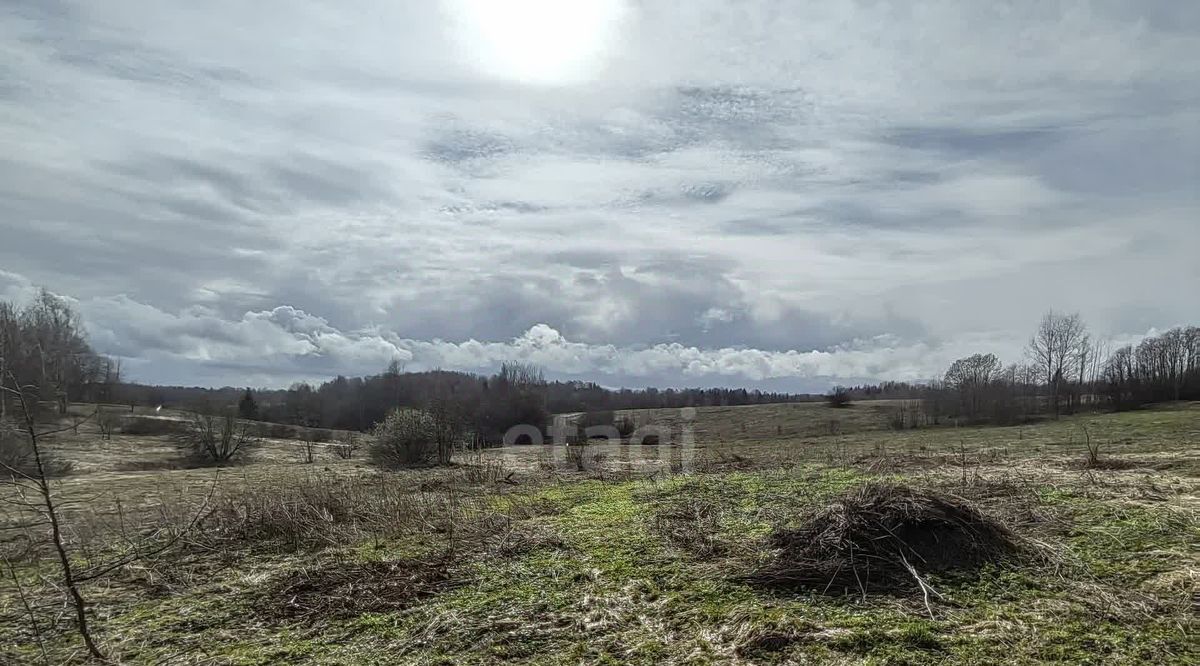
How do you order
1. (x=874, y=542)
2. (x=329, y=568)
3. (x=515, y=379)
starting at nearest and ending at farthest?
1. (x=874, y=542)
2. (x=329, y=568)
3. (x=515, y=379)

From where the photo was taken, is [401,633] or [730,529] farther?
[730,529]

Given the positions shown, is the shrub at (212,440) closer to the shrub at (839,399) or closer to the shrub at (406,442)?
the shrub at (406,442)

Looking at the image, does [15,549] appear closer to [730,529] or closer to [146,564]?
[146,564]

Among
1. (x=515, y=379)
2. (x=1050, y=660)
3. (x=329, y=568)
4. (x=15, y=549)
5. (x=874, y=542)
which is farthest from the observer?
(x=515, y=379)

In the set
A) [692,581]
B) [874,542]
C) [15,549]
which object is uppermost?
[874,542]

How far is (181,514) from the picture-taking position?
31.6ft

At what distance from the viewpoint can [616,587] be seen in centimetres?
562

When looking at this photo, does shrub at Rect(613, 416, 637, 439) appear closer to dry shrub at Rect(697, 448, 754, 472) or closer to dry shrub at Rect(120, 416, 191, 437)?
dry shrub at Rect(697, 448, 754, 472)

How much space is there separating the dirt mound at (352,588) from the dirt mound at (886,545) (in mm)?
3015

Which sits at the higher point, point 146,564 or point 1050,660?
point 1050,660

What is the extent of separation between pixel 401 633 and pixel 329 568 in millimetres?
2314

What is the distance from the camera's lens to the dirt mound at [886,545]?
5176 millimetres

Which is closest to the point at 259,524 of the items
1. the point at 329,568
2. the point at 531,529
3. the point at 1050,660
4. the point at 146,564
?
the point at 146,564

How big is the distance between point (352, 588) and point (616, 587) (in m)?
2.43
